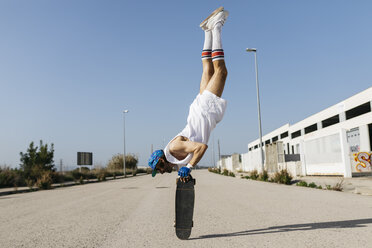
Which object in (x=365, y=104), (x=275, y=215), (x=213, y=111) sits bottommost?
(x=275, y=215)

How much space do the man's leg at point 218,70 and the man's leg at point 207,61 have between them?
4.0 inches

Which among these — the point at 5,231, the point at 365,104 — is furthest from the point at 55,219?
the point at 365,104

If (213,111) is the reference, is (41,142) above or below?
above

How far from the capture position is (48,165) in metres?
35.0

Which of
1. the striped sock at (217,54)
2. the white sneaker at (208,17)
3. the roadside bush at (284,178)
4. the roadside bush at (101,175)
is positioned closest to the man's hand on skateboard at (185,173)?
the striped sock at (217,54)

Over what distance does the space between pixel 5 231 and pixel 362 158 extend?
68.1 feet

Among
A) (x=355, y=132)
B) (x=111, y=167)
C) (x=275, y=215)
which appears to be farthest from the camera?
(x=111, y=167)

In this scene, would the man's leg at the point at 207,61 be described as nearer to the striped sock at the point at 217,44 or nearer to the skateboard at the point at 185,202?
the striped sock at the point at 217,44

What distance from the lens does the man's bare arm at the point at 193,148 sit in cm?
310

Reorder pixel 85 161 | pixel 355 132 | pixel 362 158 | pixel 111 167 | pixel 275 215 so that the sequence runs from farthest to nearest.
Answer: pixel 111 167, pixel 85 161, pixel 355 132, pixel 362 158, pixel 275 215

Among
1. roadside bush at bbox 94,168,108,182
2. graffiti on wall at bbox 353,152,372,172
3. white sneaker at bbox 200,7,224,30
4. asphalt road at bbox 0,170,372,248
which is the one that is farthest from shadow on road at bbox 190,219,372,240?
roadside bush at bbox 94,168,108,182

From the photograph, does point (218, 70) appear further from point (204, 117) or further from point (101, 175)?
point (101, 175)

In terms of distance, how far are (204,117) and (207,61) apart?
26.3 inches

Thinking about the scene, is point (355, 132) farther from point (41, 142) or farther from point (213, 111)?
point (213, 111)
